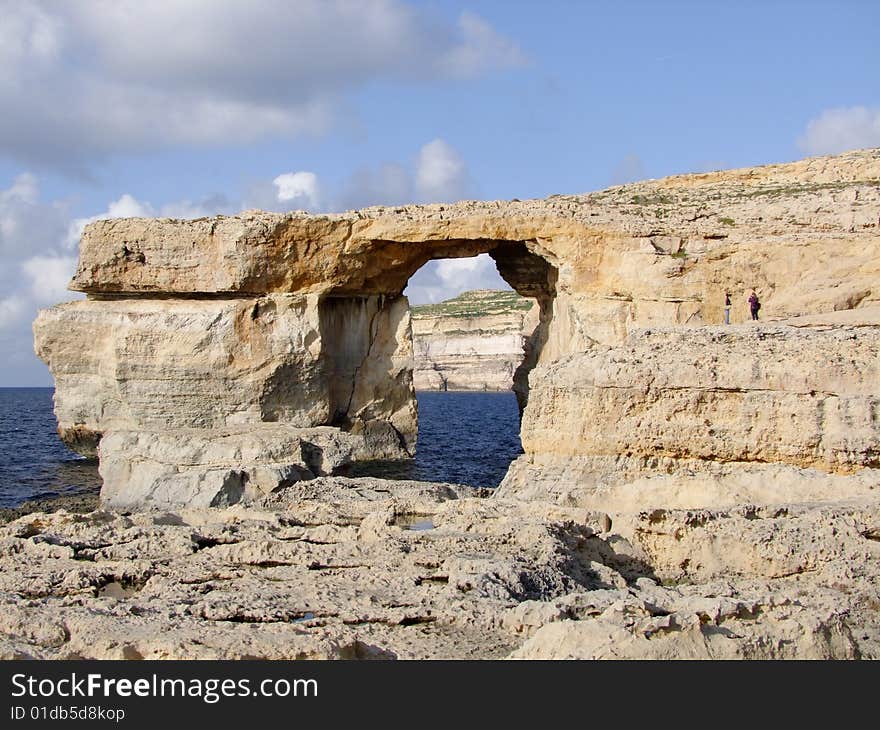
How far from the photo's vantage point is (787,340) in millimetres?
13711

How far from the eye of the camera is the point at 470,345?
271 ft

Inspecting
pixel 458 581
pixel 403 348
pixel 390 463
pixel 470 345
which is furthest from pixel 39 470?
pixel 470 345

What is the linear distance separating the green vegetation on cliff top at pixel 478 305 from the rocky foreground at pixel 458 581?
67048 mm

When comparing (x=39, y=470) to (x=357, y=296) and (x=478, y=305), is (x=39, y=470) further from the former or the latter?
(x=478, y=305)

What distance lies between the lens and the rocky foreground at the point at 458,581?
7.70 metres

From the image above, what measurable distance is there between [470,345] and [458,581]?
2872 inches

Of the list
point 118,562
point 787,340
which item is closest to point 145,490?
point 118,562

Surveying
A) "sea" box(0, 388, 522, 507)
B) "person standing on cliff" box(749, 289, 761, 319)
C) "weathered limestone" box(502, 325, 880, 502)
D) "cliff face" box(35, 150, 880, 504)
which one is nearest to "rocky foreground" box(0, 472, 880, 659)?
"weathered limestone" box(502, 325, 880, 502)

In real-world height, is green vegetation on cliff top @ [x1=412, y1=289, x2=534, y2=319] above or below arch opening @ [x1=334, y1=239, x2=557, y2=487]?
above

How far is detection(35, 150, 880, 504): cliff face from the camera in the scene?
21.0m

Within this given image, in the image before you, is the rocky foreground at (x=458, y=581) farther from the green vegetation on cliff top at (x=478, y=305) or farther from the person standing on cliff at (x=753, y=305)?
the green vegetation on cliff top at (x=478, y=305)

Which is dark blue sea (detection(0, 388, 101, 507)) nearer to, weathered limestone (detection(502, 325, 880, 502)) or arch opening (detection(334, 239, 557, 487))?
arch opening (detection(334, 239, 557, 487))

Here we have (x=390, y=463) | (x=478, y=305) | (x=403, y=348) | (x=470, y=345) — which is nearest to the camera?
(x=390, y=463)

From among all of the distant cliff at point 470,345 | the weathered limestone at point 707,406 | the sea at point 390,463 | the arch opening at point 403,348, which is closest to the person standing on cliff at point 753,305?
the weathered limestone at point 707,406
